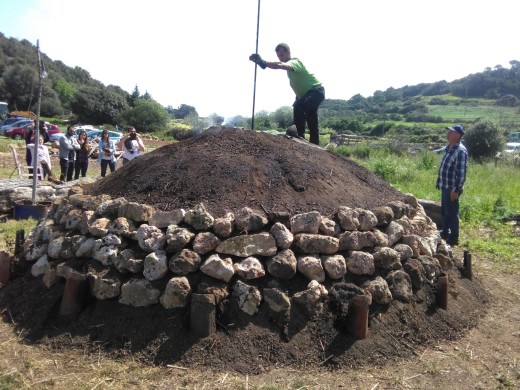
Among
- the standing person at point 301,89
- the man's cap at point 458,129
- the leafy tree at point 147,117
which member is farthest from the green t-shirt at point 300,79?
the leafy tree at point 147,117

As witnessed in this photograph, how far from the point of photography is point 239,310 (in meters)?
3.28

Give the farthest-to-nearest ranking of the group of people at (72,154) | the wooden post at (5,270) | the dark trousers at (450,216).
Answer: the group of people at (72,154)
the dark trousers at (450,216)
the wooden post at (5,270)

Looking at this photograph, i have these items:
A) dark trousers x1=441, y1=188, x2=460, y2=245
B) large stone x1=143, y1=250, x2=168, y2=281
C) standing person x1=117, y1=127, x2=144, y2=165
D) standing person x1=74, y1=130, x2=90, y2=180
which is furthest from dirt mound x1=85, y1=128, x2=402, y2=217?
standing person x1=74, y1=130, x2=90, y2=180

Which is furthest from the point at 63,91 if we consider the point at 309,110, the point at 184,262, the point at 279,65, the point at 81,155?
the point at 184,262

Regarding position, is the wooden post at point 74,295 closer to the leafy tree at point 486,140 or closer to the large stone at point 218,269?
the large stone at point 218,269

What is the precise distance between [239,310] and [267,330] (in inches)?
9.8

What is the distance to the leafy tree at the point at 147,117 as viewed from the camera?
47.3 metres

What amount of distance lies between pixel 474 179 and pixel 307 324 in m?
12.2

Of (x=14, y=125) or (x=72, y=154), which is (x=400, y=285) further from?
(x=14, y=125)

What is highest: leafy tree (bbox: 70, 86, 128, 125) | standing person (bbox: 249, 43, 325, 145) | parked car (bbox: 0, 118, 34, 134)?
leafy tree (bbox: 70, 86, 128, 125)

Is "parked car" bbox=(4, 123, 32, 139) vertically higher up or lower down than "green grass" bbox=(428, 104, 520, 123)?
lower down

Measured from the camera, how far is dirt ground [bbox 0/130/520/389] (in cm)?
303

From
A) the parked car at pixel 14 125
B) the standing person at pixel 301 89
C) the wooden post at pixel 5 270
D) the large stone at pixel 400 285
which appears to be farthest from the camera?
the parked car at pixel 14 125

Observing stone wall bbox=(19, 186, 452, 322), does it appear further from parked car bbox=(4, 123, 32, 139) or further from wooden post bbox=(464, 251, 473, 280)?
parked car bbox=(4, 123, 32, 139)
